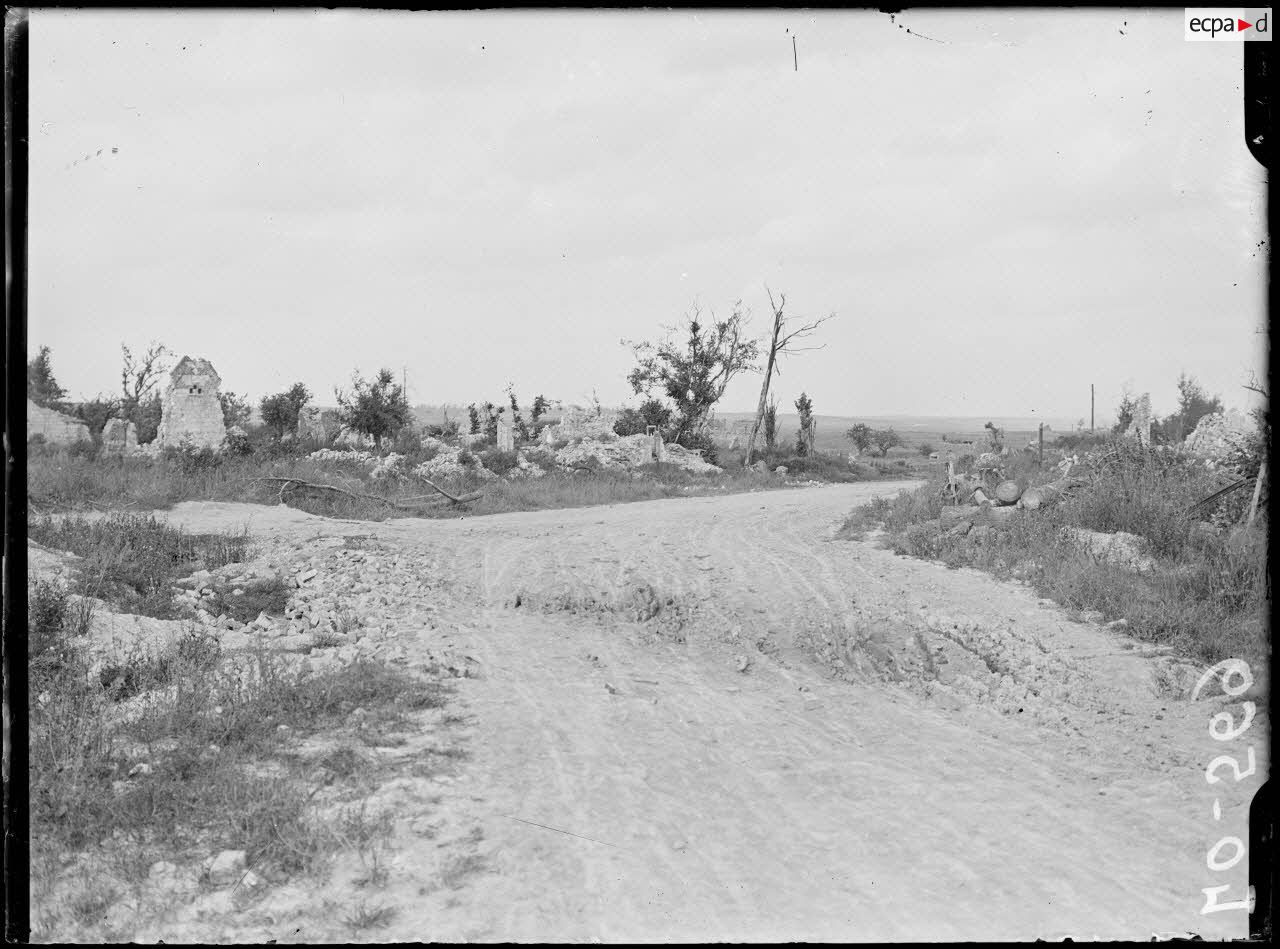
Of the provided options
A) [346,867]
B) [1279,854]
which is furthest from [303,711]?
[1279,854]

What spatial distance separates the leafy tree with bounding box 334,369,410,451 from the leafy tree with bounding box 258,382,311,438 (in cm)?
298

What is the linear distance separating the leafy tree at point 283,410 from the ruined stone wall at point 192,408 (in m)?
7.86

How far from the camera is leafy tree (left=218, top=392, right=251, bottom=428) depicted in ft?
93.1

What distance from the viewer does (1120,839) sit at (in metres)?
3.41

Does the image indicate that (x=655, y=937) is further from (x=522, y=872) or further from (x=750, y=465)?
(x=750, y=465)

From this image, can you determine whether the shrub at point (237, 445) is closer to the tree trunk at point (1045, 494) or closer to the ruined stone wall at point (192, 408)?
the ruined stone wall at point (192, 408)

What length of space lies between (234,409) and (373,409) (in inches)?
217

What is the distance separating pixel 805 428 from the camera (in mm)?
34156

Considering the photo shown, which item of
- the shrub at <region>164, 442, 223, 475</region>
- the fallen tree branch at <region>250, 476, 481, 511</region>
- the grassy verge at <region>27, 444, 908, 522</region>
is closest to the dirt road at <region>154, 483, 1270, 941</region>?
the fallen tree branch at <region>250, 476, 481, 511</region>

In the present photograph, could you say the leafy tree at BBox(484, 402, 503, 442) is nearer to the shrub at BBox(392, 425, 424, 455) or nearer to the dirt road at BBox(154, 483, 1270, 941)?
the shrub at BBox(392, 425, 424, 455)

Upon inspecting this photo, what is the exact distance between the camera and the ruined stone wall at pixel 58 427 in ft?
75.6

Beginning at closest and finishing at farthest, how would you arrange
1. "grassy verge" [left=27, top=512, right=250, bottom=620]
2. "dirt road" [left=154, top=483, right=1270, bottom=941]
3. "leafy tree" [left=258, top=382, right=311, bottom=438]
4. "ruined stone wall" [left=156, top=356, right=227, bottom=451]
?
1. "dirt road" [left=154, top=483, right=1270, bottom=941]
2. "grassy verge" [left=27, top=512, right=250, bottom=620]
3. "ruined stone wall" [left=156, top=356, right=227, bottom=451]
4. "leafy tree" [left=258, top=382, right=311, bottom=438]

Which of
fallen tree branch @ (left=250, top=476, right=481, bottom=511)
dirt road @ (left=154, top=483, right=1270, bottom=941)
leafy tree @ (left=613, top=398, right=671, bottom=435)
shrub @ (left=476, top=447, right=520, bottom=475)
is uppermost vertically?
leafy tree @ (left=613, top=398, right=671, bottom=435)

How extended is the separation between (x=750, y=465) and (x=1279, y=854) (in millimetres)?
26523
